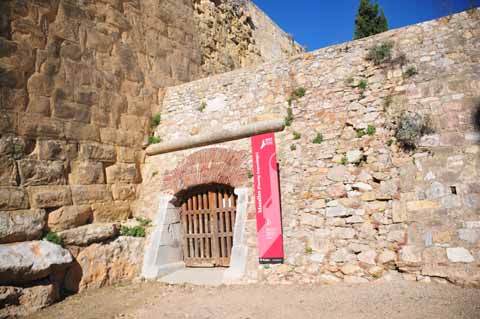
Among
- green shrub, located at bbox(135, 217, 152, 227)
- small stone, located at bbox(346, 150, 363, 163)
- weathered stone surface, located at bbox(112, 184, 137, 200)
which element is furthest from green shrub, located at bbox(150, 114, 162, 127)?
small stone, located at bbox(346, 150, 363, 163)

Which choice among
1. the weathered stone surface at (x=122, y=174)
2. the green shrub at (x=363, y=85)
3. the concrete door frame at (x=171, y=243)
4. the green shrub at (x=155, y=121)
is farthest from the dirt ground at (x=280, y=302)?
the green shrub at (x=155, y=121)

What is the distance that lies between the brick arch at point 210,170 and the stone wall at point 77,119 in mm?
940

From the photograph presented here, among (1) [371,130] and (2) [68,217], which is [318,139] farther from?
(2) [68,217]

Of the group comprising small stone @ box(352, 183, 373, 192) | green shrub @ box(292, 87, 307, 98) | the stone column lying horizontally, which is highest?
green shrub @ box(292, 87, 307, 98)

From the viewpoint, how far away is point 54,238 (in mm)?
5680

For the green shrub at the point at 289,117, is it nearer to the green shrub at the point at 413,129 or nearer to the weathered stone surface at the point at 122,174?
the green shrub at the point at 413,129

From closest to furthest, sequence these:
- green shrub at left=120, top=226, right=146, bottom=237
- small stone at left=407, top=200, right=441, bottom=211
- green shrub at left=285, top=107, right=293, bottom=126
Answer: small stone at left=407, top=200, right=441, bottom=211
green shrub at left=285, top=107, right=293, bottom=126
green shrub at left=120, top=226, right=146, bottom=237

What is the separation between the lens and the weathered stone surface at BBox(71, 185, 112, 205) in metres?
6.28

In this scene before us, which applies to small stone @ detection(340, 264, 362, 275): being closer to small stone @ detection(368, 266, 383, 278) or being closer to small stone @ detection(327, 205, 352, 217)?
small stone @ detection(368, 266, 383, 278)

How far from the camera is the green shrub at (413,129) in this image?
5.20 meters

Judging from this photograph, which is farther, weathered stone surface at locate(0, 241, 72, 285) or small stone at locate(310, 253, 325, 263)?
small stone at locate(310, 253, 325, 263)

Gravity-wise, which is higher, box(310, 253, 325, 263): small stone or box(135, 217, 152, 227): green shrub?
box(135, 217, 152, 227): green shrub

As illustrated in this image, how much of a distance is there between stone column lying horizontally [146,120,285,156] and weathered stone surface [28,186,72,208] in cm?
195

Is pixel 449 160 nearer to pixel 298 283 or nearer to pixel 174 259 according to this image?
pixel 298 283
